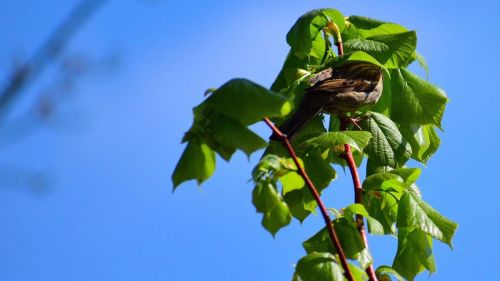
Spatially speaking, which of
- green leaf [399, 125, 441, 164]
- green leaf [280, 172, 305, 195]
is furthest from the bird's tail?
green leaf [280, 172, 305, 195]

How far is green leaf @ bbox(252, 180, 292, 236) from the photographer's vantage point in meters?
2.37

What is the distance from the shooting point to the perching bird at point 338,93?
138 inches

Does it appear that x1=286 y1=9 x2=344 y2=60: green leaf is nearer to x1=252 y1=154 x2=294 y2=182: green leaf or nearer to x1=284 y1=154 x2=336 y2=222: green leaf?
x1=284 y1=154 x2=336 y2=222: green leaf

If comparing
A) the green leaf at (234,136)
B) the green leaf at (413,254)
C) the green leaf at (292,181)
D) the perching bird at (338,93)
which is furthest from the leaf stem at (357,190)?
the green leaf at (234,136)

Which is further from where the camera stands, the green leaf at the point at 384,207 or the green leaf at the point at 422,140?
the green leaf at the point at 422,140

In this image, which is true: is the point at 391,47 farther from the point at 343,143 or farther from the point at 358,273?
the point at 358,273

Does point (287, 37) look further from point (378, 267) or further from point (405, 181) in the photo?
point (378, 267)

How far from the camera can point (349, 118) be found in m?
3.63

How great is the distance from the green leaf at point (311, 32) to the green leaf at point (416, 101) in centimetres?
39

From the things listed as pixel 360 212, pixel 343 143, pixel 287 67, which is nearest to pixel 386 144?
pixel 343 143

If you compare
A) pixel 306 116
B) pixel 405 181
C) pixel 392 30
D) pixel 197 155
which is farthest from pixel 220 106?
pixel 392 30

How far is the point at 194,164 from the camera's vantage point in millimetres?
2469

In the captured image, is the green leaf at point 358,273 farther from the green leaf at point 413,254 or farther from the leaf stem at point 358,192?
the green leaf at point 413,254

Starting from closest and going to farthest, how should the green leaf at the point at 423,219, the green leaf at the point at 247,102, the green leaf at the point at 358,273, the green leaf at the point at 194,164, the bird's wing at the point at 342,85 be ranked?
the green leaf at the point at 247,102 → the green leaf at the point at 194,164 → the green leaf at the point at 358,273 → the green leaf at the point at 423,219 → the bird's wing at the point at 342,85
